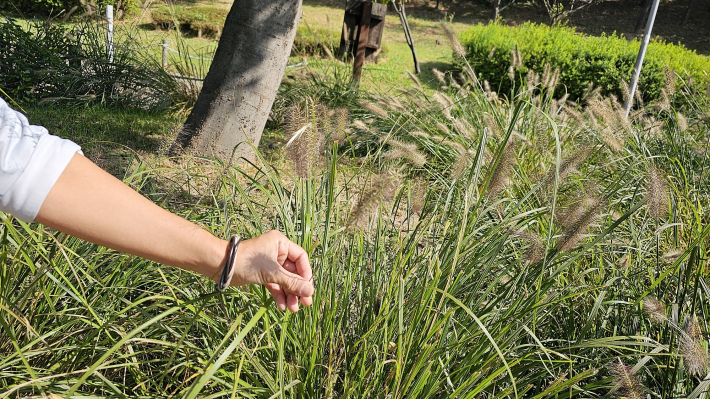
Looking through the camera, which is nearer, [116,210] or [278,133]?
[116,210]

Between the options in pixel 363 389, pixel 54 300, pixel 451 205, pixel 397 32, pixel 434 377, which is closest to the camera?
pixel 434 377

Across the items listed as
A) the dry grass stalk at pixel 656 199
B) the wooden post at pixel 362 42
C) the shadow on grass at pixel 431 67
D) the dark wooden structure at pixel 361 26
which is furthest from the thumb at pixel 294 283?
the shadow on grass at pixel 431 67

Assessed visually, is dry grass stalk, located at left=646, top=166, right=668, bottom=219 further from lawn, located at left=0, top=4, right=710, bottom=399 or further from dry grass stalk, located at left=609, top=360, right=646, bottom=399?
dry grass stalk, located at left=609, top=360, right=646, bottom=399

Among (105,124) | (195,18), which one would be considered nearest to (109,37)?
(105,124)

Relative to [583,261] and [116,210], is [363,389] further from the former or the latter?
[583,261]

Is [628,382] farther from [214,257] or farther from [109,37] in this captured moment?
[109,37]

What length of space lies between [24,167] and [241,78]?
11.8 feet

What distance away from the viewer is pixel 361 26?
752 cm

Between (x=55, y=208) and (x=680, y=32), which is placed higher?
(x=680, y=32)

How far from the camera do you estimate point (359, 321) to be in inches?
69.7

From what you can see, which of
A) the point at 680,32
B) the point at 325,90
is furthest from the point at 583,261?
the point at 680,32

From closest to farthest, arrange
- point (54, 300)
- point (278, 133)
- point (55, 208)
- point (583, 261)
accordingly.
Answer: point (55, 208)
point (54, 300)
point (583, 261)
point (278, 133)

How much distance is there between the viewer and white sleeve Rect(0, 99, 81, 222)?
1.00 metres

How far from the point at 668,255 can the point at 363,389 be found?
115cm
